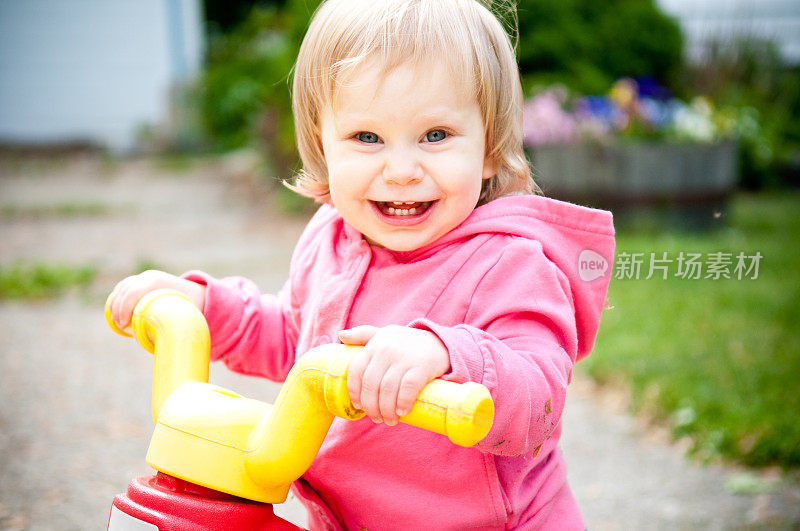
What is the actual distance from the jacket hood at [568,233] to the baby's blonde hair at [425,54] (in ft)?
0.34

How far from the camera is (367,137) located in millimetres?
1345

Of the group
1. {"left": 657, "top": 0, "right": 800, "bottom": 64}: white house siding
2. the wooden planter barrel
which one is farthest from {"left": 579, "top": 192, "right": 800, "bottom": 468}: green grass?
{"left": 657, "top": 0, "right": 800, "bottom": 64}: white house siding

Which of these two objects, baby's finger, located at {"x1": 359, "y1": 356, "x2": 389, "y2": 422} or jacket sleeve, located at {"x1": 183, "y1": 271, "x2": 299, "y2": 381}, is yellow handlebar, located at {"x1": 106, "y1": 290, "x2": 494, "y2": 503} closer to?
baby's finger, located at {"x1": 359, "y1": 356, "x2": 389, "y2": 422}

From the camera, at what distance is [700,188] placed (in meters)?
5.35

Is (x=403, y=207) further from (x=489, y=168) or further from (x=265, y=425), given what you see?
(x=265, y=425)

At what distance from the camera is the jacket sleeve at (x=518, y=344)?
1125 mm

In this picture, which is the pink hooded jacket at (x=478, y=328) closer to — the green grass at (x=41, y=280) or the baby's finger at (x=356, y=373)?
the baby's finger at (x=356, y=373)

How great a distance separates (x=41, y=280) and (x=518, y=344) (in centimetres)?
446

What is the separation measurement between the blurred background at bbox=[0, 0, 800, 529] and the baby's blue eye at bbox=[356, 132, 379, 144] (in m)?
0.53

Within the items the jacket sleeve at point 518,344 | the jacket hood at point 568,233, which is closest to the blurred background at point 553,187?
the jacket hood at point 568,233

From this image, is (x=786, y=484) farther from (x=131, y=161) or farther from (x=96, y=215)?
(x=131, y=161)

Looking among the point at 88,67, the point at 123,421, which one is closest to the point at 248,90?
the point at 88,67

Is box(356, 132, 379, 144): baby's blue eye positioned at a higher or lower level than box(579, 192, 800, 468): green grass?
higher

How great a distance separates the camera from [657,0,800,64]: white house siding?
28.0 feet
